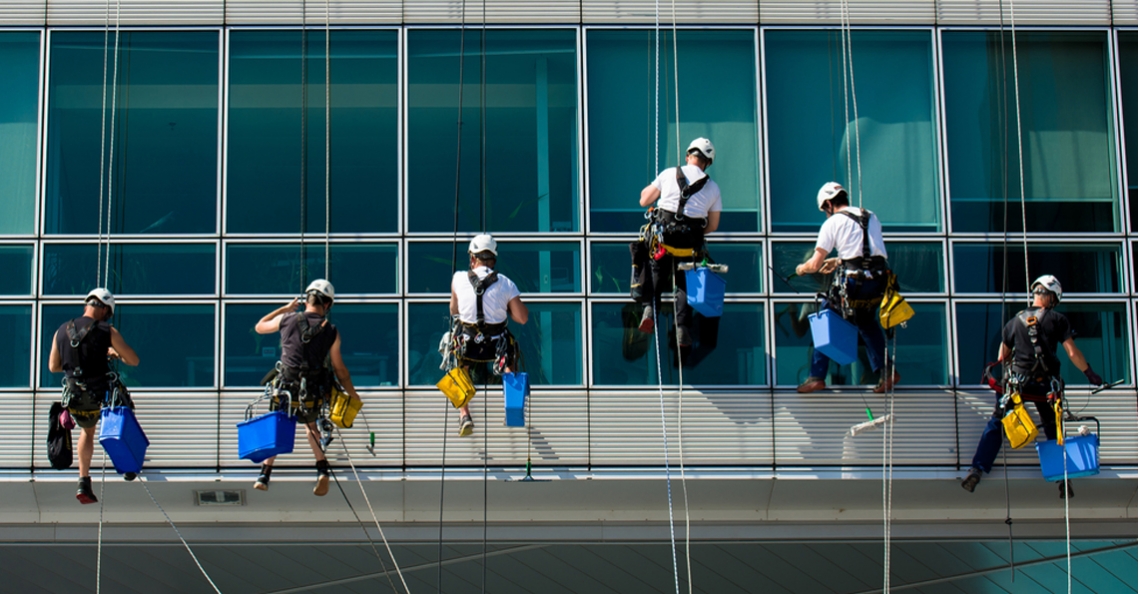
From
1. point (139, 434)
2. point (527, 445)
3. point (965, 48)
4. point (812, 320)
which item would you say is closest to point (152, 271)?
point (139, 434)

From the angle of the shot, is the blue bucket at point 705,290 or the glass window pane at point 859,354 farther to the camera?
the glass window pane at point 859,354

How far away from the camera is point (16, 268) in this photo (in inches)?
392

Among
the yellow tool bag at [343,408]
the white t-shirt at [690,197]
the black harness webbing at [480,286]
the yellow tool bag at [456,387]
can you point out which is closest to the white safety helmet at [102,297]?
the yellow tool bag at [343,408]

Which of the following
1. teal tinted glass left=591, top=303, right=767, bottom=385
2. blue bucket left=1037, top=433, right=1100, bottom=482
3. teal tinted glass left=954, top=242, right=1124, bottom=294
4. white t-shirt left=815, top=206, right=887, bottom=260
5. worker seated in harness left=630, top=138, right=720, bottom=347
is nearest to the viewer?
blue bucket left=1037, top=433, right=1100, bottom=482

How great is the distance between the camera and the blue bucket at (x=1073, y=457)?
926 cm

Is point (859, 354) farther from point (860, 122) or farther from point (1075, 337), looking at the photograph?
point (860, 122)

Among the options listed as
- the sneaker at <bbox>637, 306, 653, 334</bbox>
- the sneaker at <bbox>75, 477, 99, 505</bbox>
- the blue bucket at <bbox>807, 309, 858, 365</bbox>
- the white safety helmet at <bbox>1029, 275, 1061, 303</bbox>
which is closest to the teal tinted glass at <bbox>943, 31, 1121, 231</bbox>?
the white safety helmet at <bbox>1029, 275, 1061, 303</bbox>

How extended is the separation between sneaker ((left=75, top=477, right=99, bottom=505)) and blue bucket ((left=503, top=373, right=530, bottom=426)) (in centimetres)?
342

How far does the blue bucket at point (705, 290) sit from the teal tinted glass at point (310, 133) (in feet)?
8.99

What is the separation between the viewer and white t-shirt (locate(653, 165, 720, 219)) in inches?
375

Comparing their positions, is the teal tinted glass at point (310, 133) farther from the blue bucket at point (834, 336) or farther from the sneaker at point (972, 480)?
the sneaker at point (972, 480)

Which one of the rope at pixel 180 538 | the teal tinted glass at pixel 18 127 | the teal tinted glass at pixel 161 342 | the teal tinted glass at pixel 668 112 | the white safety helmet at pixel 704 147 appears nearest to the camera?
the white safety helmet at pixel 704 147

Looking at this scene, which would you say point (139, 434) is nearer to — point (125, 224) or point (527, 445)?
point (125, 224)

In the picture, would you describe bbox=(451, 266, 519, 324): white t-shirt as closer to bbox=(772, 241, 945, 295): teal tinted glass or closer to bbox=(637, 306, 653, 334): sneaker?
bbox=(637, 306, 653, 334): sneaker
